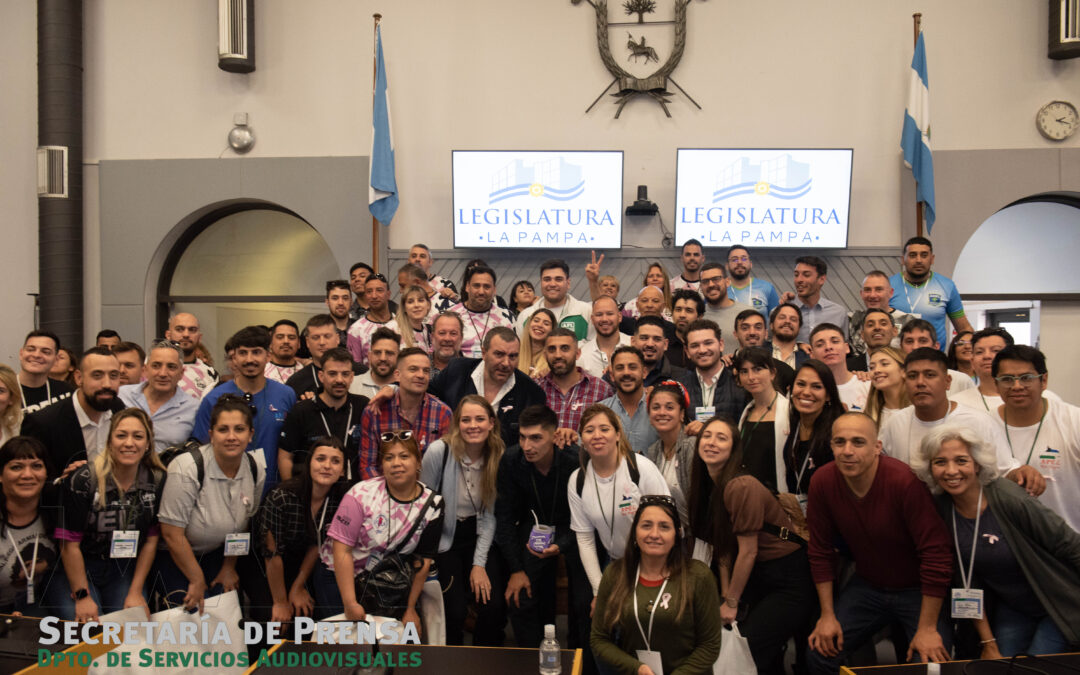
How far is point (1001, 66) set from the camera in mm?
Result: 7344

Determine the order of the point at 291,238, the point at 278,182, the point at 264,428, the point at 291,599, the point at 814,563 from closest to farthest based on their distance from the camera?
the point at 814,563 → the point at 291,599 → the point at 264,428 → the point at 278,182 → the point at 291,238

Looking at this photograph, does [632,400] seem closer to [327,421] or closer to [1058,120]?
[327,421]

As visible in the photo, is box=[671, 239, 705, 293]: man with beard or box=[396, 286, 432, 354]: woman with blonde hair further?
box=[671, 239, 705, 293]: man with beard

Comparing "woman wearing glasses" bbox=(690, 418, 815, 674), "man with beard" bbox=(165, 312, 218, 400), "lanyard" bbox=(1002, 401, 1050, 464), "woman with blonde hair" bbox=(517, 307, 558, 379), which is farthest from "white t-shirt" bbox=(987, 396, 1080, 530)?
"man with beard" bbox=(165, 312, 218, 400)

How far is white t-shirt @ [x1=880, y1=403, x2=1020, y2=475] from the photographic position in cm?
335

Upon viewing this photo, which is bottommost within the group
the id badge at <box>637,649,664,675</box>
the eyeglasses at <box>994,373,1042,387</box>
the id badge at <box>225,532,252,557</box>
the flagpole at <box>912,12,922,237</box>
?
the id badge at <box>637,649,664,675</box>

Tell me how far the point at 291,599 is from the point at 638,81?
18.1 ft

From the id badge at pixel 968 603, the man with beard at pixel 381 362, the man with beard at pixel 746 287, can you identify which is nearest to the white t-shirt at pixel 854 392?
the id badge at pixel 968 603

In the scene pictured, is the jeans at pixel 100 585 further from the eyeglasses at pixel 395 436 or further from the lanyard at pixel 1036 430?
the lanyard at pixel 1036 430

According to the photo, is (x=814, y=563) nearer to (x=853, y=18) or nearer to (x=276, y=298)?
(x=853, y=18)

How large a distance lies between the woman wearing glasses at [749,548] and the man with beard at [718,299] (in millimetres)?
2015

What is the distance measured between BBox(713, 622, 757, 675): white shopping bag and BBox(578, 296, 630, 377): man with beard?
70.9 inches

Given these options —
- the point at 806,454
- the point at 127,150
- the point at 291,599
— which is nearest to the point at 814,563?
the point at 806,454

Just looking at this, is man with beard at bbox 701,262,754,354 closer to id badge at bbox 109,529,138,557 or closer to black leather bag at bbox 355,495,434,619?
black leather bag at bbox 355,495,434,619
